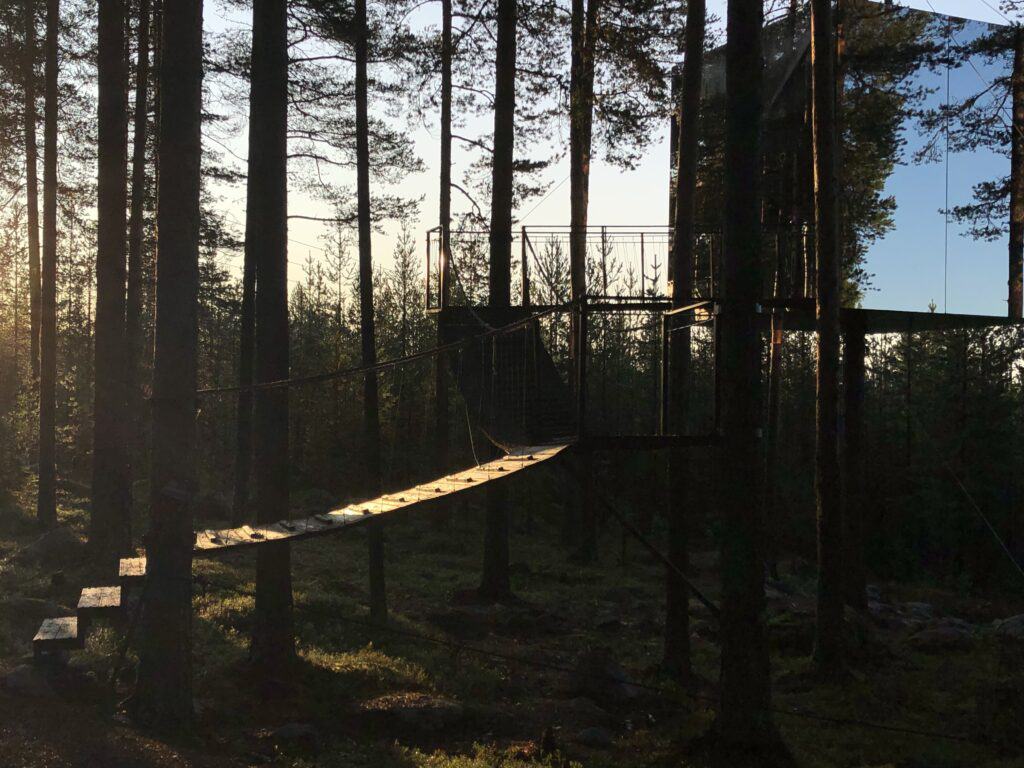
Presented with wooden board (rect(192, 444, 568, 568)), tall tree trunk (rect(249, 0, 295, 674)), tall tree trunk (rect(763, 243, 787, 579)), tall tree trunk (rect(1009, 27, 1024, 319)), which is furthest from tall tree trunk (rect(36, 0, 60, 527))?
tall tree trunk (rect(1009, 27, 1024, 319))

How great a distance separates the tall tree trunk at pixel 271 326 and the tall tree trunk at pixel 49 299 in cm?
894

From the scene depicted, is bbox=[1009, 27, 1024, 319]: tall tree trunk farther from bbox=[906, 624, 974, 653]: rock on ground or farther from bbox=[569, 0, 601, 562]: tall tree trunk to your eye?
bbox=[569, 0, 601, 562]: tall tree trunk

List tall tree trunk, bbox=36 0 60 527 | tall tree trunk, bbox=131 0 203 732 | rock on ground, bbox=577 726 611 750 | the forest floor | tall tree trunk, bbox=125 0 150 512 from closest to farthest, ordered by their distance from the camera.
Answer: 1. tall tree trunk, bbox=131 0 203 732
2. the forest floor
3. rock on ground, bbox=577 726 611 750
4. tall tree trunk, bbox=125 0 150 512
5. tall tree trunk, bbox=36 0 60 527

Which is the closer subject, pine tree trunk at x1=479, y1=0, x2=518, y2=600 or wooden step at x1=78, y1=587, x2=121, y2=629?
wooden step at x1=78, y1=587, x2=121, y2=629

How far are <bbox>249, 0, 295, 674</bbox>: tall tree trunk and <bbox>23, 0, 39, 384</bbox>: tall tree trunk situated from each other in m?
9.65

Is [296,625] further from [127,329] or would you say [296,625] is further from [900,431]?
[900,431]

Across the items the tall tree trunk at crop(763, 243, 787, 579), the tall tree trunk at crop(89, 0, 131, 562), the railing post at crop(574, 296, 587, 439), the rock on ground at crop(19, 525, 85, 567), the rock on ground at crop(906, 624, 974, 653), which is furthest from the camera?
the rock on ground at crop(19, 525, 85, 567)

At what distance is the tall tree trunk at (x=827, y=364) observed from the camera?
912 centimetres

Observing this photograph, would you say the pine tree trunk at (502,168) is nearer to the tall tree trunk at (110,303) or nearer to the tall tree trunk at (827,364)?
the tall tree trunk at (827,364)

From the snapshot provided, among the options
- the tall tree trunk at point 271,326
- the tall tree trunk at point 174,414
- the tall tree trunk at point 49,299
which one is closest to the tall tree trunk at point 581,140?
the tall tree trunk at point 271,326

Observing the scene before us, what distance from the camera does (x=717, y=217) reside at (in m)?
19.4

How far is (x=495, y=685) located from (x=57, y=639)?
13.3ft

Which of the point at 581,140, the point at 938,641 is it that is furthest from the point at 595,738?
the point at 581,140

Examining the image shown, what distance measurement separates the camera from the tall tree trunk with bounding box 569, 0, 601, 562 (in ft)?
45.3
